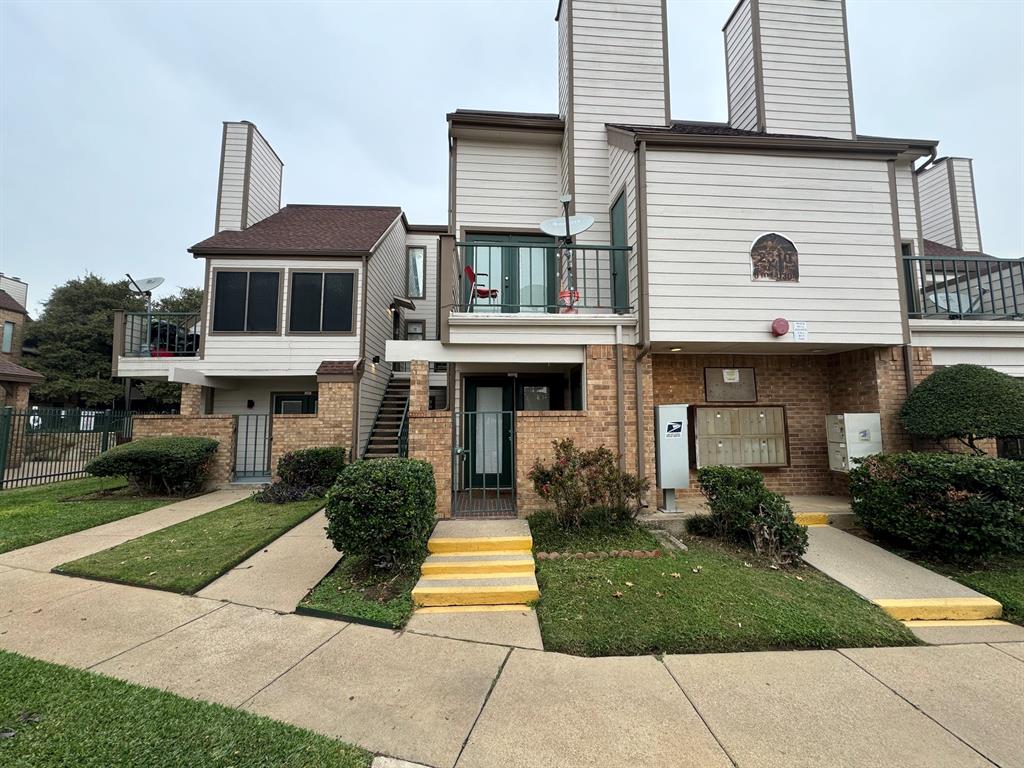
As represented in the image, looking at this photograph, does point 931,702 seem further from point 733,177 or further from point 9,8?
point 9,8

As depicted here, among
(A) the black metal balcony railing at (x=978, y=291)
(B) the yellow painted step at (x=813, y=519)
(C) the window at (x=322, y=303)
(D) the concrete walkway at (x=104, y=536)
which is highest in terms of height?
(C) the window at (x=322, y=303)

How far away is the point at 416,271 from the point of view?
1542 cm

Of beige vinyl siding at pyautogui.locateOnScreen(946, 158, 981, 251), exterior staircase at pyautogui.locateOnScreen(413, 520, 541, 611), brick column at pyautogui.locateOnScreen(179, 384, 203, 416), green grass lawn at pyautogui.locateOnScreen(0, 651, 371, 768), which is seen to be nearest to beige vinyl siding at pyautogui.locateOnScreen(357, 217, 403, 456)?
brick column at pyautogui.locateOnScreen(179, 384, 203, 416)

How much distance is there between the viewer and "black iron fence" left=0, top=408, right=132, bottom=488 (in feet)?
30.3

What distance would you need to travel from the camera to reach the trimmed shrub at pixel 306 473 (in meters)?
8.28

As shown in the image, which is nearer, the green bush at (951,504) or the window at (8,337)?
the green bush at (951,504)

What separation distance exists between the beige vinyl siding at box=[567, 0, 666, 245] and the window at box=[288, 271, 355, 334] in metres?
6.42

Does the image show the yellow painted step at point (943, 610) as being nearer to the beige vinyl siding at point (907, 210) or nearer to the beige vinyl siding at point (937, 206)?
the beige vinyl siding at point (907, 210)

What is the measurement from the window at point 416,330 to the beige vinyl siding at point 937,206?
50.5 ft

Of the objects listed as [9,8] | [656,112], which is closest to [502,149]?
[656,112]

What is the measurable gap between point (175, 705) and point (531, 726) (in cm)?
217

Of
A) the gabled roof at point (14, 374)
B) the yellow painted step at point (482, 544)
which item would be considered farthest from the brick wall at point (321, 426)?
the gabled roof at point (14, 374)

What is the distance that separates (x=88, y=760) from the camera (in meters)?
2.07

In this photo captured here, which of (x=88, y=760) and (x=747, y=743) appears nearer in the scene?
(x=88, y=760)
